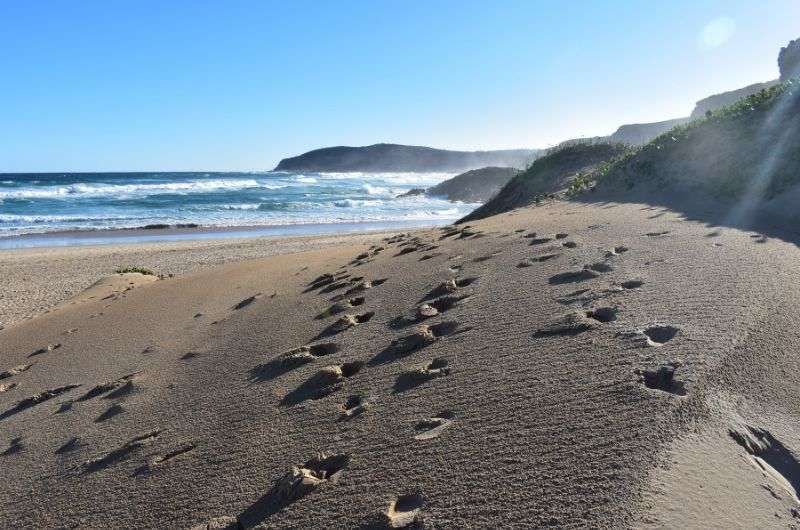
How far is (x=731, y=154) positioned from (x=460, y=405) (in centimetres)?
751

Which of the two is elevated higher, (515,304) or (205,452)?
(515,304)

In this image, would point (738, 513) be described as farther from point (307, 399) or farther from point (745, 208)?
point (745, 208)

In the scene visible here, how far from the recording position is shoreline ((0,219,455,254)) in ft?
61.5

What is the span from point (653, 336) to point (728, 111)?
849cm

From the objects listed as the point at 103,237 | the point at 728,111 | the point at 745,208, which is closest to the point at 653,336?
the point at 745,208

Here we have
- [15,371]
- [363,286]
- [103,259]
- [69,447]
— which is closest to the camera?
[69,447]

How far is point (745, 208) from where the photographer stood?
6617mm

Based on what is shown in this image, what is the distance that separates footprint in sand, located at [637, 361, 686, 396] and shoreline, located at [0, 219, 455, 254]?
54.8 feet

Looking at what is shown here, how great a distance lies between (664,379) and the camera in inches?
91.4

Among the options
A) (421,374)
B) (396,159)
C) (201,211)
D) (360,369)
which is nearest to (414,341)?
(360,369)

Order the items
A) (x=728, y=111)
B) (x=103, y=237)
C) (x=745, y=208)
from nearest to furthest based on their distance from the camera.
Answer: (x=745, y=208)
(x=728, y=111)
(x=103, y=237)

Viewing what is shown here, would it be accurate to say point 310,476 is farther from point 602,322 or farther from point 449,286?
point 449,286

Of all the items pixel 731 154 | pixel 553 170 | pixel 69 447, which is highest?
pixel 731 154

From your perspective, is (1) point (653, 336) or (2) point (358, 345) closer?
(1) point (653, 336)
